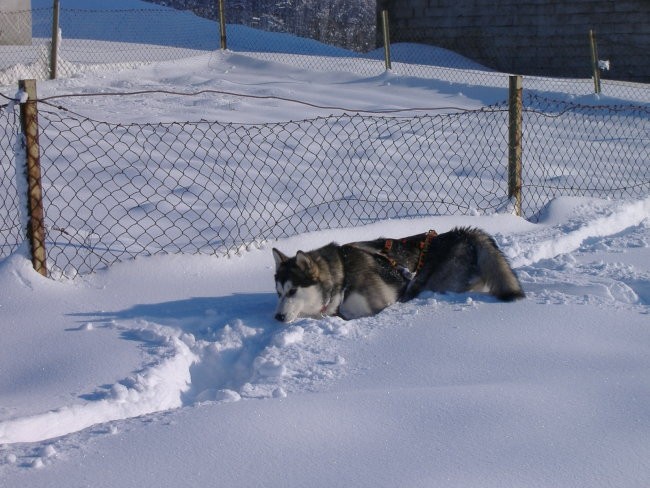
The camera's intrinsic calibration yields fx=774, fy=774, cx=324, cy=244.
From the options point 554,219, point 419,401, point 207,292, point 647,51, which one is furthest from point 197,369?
point 647,51

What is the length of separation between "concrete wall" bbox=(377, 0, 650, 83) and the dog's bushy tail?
13.2 m

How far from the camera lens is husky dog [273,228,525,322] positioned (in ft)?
14.9

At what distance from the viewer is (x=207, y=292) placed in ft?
15.5

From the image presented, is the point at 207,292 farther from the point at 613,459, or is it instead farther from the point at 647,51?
the point at 647,51

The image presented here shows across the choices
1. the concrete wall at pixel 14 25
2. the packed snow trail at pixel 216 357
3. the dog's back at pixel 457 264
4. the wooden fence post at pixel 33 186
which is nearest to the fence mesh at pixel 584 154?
the dog's back at pixel 457 264

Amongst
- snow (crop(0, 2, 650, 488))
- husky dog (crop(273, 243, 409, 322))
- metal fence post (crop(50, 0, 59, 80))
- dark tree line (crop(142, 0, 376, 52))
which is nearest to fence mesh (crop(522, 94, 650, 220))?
snow (crop(0, 2, 650, 488))

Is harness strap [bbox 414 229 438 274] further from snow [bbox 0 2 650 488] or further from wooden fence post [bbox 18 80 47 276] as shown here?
wooden fence post [bbox 18 80 47 276]

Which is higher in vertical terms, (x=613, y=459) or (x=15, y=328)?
(x=15, y=328)

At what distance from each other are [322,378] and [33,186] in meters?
2.19

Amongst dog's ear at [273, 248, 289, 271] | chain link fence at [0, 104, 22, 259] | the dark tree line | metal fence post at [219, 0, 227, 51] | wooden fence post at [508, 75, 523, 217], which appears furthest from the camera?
the dark tree line

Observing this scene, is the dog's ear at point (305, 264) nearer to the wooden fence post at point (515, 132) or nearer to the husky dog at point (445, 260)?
the husky dog at point (445, 260)

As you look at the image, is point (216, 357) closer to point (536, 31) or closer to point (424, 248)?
point (424, 248)

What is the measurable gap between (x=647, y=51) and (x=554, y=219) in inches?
443

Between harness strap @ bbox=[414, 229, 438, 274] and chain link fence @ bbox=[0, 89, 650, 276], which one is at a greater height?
chain link fence @ bbox=[0, 89, 650, 276]
